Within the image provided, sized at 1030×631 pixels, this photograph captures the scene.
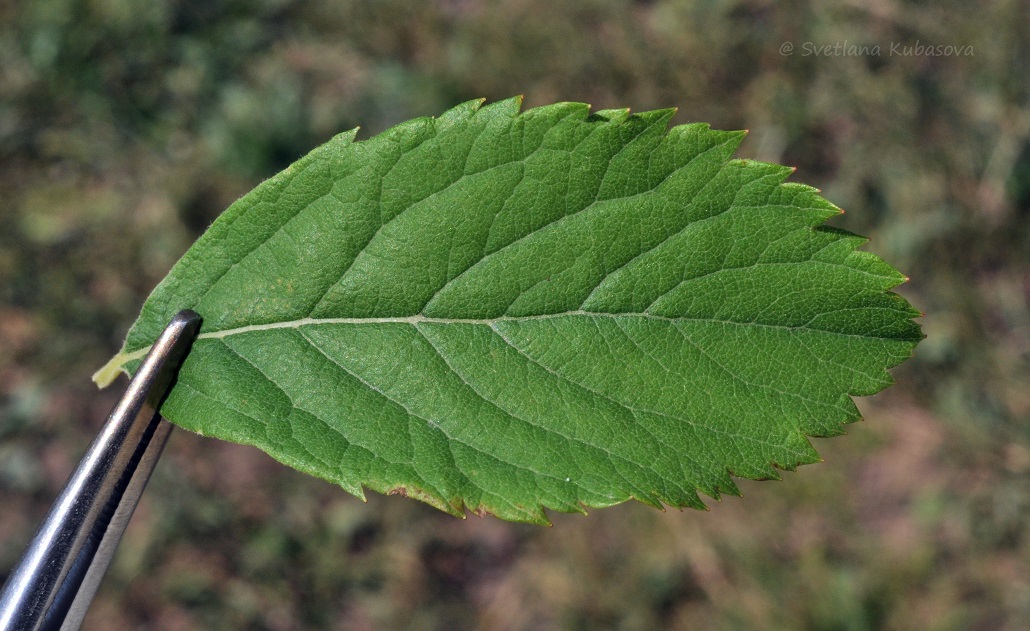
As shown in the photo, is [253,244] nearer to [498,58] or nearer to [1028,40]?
[498,58]

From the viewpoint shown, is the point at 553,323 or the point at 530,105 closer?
the point at 553,323

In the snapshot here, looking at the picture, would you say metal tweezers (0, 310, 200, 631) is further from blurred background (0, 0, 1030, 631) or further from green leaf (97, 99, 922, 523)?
blurred background (0, 0, 1030, 631)

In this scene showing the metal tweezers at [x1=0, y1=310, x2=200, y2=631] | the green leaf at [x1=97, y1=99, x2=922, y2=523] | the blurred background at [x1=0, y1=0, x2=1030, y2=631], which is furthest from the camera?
the blurred background at [x1=0, y1=0, x2=1030, y2=631]

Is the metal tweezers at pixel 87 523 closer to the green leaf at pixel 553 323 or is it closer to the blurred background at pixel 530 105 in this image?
the green leaf at pixel 553 323

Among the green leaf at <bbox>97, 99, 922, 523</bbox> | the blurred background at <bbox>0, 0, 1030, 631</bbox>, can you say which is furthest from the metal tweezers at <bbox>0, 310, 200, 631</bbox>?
the blurred background at <bbox>0, 0, 1030, 631</bbox>

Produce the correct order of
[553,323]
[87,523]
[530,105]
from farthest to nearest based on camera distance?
[530,105] → [553,323] → [87,523]

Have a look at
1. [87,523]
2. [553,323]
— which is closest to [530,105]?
[553,323]

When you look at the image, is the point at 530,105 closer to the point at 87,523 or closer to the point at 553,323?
the point at 553,323
